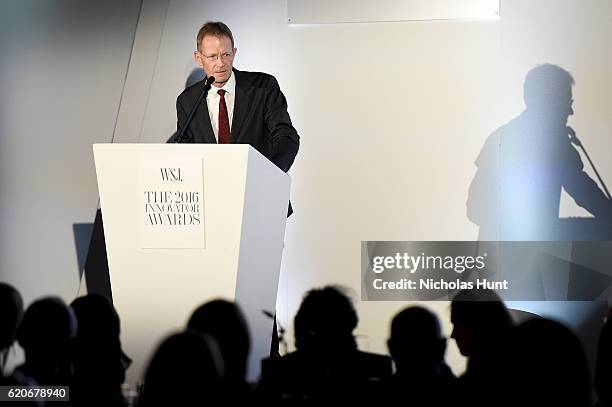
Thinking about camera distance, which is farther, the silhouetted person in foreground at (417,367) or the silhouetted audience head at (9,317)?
the silhouetted audience head at (9,317)

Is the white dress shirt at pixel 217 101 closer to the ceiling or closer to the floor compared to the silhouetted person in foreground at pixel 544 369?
closer to the ceiling

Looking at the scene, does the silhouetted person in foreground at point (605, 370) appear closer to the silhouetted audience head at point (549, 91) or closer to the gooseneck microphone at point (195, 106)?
the gooseneck microphone at point (195, 106)

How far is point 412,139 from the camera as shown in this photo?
5.02m

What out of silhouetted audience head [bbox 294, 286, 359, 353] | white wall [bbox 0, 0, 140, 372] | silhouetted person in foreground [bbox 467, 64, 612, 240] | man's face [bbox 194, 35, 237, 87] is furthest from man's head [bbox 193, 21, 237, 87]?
silhouetted person in foreground [bbox 467, 64, 612, 240]

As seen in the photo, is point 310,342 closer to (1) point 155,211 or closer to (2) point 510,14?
(1) point 155,211

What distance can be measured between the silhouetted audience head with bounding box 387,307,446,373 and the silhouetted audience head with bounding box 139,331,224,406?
0.78 metres

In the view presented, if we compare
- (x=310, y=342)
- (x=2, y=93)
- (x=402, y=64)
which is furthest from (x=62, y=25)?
(x=310, y=342)

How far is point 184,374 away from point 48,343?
1.05 metres

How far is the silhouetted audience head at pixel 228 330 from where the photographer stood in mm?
2533

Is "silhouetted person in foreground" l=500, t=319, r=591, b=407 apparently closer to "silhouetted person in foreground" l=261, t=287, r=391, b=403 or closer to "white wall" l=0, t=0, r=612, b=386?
"silhouetted person in foreground" l=261, t=287, r=391, b=403

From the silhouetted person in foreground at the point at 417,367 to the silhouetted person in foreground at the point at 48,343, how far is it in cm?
99

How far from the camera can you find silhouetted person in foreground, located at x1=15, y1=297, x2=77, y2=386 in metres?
2.88
